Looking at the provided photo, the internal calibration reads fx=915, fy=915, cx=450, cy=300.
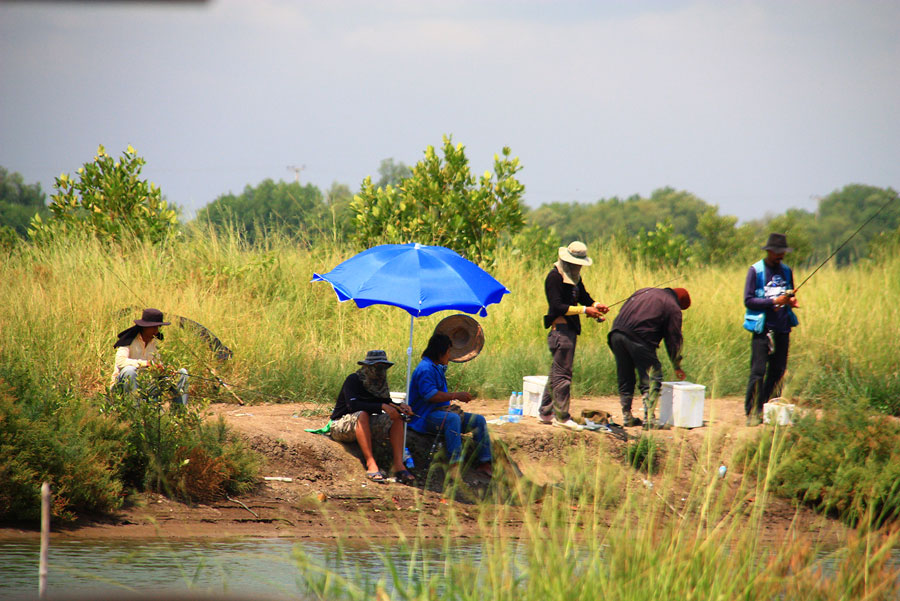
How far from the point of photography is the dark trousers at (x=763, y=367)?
386 inches

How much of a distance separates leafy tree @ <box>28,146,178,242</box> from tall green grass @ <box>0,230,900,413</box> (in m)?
1.03

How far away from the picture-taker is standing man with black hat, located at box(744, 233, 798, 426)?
9680 mm

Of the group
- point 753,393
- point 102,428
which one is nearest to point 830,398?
point 753,393

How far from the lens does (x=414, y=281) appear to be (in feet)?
27.7

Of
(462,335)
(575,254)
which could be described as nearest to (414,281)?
(462,335)

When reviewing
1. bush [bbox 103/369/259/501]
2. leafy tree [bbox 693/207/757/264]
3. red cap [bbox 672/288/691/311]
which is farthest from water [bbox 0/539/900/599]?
leafy tree [bbox 693/207/757/264]

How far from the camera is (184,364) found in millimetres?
8797

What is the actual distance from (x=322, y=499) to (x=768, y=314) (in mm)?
5102

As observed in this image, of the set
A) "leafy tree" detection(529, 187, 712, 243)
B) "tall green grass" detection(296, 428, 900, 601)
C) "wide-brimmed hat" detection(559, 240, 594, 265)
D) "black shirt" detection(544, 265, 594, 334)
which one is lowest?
"tall green grass" detection(296, 428, 900, 601)

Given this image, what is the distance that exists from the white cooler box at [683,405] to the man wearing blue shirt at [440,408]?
2359 mm

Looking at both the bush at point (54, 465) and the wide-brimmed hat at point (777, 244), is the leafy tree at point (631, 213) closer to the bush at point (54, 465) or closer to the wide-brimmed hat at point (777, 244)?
the wide-brimmed hat at point (777, 244)

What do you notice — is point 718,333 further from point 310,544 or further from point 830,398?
point 310,544

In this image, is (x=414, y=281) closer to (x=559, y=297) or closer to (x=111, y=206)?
(x=559, y=297)

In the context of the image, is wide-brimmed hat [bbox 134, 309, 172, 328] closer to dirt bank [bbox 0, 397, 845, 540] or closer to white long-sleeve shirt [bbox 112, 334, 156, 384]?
white long-sleeve shirt [bbox 112, 334, 156, 384]
